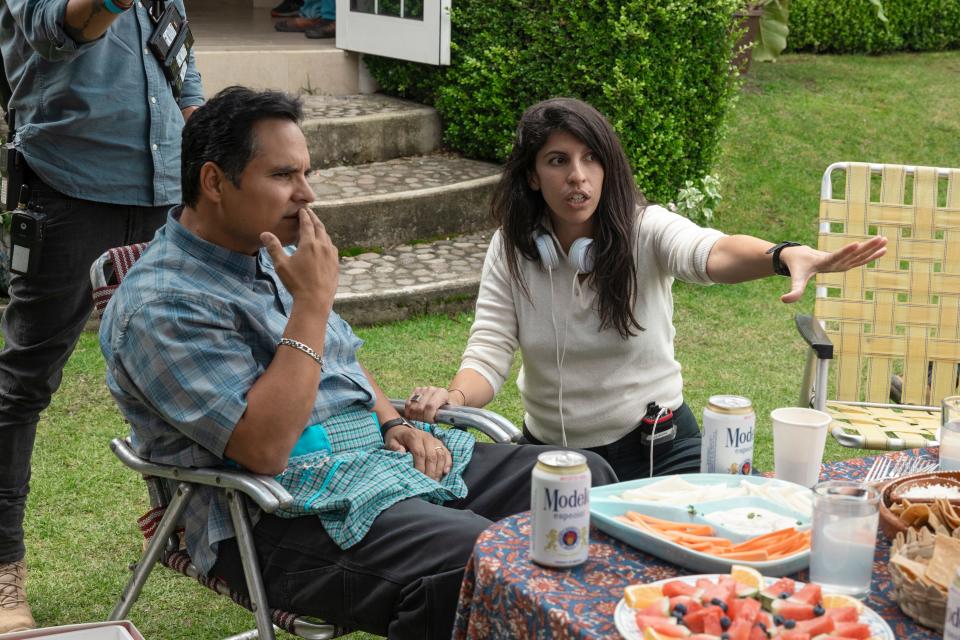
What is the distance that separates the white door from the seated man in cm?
453

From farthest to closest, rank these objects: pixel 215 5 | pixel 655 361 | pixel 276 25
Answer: pixel 215 5
pixel 276 25
pixel 655 361

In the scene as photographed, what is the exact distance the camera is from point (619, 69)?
21.3 ft

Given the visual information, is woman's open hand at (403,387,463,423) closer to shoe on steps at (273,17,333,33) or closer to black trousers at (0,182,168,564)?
black trousers at (0,182,168,564)

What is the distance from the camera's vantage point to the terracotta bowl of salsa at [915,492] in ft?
6.47

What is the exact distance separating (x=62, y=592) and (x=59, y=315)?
90 centimetres

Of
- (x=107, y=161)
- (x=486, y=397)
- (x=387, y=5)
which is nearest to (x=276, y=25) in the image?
(x=387, y=5)

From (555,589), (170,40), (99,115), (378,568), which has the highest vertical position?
(170,40)

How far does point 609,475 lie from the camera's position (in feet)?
9.09

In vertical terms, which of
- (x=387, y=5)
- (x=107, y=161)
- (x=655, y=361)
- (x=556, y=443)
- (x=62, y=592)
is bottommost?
(x=62, y=592)

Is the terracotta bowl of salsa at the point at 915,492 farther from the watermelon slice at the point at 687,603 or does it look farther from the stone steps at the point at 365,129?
the stone steps at the point at 365,129

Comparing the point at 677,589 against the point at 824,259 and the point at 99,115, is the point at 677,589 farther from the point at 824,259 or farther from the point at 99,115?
the point at 99,115

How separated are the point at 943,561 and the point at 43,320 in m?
2.48

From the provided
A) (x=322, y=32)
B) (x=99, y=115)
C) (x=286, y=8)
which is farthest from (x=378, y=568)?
(x=286, y=8)

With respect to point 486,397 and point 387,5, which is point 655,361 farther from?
point 387,5
